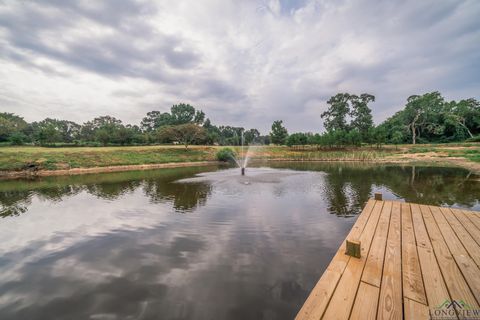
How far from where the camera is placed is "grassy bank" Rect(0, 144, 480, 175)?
23203 mm

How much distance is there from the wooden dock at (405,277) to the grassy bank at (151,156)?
28.8 meters

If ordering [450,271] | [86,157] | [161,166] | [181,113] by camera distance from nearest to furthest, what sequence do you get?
1. [450,271]
2. [86,157]
3. [161,166]
4. [181,113]

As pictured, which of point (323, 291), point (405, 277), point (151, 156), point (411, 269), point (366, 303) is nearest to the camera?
point (366, 303)

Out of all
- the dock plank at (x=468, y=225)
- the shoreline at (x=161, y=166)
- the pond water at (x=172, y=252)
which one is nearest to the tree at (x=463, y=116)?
the shoreline at (x=161, y=166)

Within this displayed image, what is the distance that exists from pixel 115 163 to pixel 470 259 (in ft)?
105

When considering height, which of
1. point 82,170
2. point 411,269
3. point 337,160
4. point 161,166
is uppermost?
point 82,170

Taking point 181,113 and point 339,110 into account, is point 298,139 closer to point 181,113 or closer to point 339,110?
point 339,110

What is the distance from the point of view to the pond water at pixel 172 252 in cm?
368

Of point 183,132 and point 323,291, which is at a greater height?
point 183,132

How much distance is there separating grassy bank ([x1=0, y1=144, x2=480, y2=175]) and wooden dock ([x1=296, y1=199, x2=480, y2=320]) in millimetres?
28802

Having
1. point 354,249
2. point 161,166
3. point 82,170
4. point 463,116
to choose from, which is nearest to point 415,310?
point 354,249

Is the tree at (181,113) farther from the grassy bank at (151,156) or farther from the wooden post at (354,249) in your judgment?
the wooden post at (354,249)

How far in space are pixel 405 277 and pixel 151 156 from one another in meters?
33.9

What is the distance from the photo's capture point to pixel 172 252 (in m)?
5.57
